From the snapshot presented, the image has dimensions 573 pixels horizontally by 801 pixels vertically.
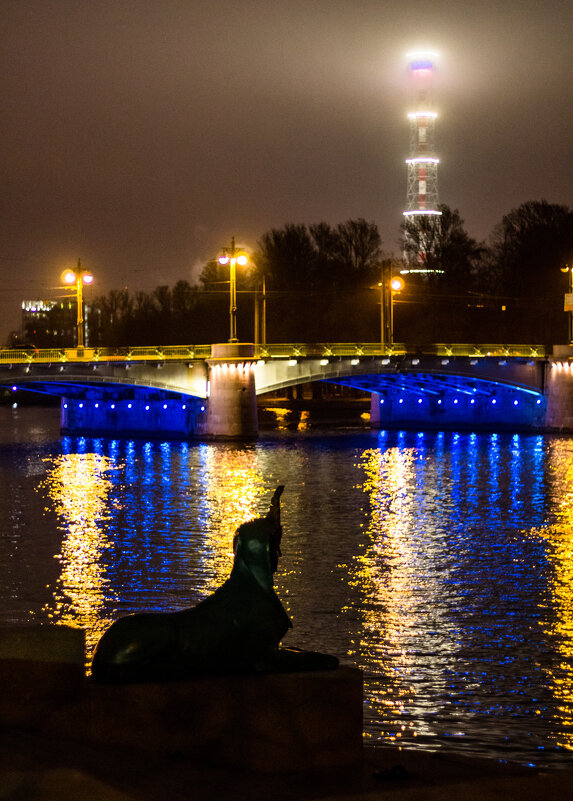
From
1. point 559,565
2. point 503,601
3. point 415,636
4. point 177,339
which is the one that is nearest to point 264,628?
point 415,636

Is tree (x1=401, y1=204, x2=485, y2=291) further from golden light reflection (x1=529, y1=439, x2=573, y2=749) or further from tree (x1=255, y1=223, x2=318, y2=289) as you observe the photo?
golden light reflection (x1=529, y1=439, x2=573, y2=749)

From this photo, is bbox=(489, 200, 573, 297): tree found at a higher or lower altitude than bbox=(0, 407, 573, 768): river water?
higher

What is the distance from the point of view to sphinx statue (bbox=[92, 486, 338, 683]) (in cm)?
773

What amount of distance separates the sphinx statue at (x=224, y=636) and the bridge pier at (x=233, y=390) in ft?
164

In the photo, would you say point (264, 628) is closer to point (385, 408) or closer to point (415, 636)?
point (415, 636)

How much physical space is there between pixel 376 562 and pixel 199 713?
15.6 meters

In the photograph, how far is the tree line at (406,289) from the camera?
80625mm

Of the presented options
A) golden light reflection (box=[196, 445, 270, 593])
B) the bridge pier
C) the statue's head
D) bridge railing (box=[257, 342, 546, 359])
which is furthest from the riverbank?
bridge railing (box=[257, 342, 546, 359])

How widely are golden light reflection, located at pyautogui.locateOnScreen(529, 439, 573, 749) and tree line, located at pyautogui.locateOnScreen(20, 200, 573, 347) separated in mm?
39914

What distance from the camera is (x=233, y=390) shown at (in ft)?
192

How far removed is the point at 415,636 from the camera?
15.7m

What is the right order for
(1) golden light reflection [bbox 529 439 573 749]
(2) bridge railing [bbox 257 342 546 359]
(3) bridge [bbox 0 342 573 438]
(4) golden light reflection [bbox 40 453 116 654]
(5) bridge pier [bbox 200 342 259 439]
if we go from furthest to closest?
(2) bridge railing [bbox 257 342 546 359], (5) bridge pier [bbox 200 342 259 439], (3) bridge [bbox 0 342 573 438], (4) golden light reflection [bbox 40 453 116 654], (1) golden light reflection [bbox 529 439 573 749]

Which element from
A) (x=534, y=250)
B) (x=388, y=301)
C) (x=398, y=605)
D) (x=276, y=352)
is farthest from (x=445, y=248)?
(x=398, y=605)

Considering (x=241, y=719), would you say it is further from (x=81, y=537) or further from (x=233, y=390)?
(x=233, y=390)
